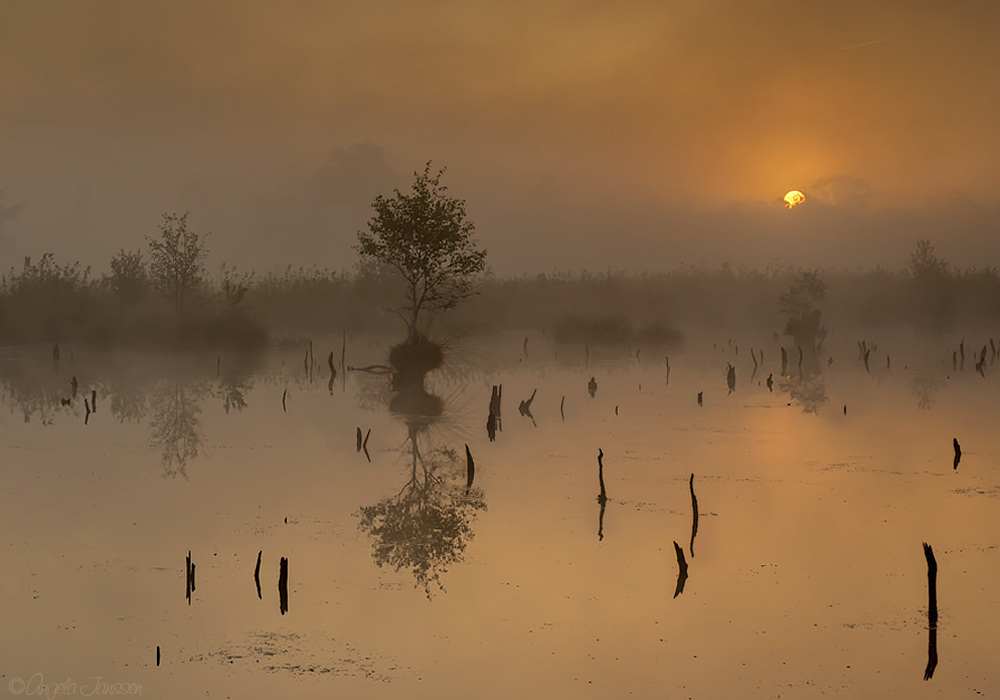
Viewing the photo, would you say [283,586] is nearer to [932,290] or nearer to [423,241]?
[423,241]

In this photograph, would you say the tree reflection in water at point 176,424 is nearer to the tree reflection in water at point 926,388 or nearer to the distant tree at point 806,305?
the tree reflection in water at point 926,388

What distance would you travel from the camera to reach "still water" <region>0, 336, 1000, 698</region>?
1091cm

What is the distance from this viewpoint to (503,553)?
50.1 feet

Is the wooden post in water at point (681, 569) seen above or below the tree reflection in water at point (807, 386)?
below

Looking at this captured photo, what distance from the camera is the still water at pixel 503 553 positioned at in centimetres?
1091

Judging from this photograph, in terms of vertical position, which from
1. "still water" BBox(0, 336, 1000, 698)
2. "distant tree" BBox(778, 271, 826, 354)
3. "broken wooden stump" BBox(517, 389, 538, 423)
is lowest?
"still water" BBox(0, 336, 1000, 698)

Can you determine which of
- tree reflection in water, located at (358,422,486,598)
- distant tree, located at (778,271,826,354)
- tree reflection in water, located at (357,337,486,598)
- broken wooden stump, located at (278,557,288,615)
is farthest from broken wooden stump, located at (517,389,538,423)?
distant tree, located at (778,271,826,354)

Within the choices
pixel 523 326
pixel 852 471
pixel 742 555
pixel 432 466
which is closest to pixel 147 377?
pixel 432 466

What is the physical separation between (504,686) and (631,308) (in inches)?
3534

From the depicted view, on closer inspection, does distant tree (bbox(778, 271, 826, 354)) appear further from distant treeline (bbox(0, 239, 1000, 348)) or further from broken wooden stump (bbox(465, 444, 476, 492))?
broken wooden stump (bbox(465, 444, 476, 492))

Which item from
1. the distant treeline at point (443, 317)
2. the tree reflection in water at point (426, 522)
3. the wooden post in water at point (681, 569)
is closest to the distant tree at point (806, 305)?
the distant treeline at point (443, 317)

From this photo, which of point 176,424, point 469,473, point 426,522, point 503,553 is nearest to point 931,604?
point 503,553

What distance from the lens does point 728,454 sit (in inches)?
982

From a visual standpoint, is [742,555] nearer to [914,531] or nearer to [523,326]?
[914,531]
